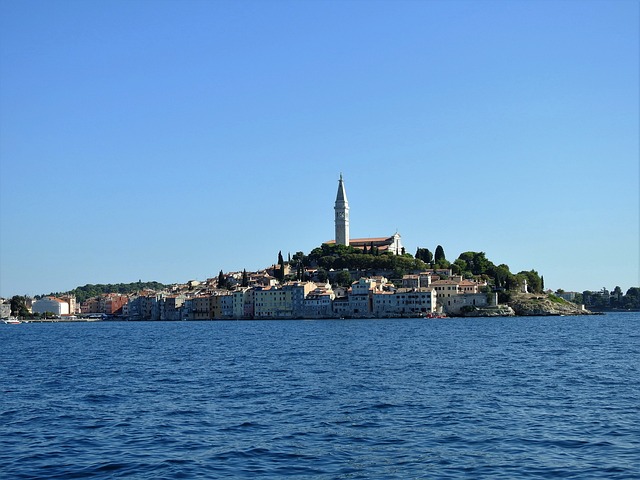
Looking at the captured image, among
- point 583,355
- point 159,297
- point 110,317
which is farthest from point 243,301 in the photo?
point 583,355

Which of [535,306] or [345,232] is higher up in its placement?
[345,232]

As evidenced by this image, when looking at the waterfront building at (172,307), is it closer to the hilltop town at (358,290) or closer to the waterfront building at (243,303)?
the hilltop town at (358,290)

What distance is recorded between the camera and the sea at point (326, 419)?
14.7 meters

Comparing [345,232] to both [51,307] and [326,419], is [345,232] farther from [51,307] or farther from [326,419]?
[326,419]

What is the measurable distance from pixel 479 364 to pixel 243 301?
9110 cm

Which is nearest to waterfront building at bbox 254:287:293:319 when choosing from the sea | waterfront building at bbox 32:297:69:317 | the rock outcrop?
Answer: the rock outcrop

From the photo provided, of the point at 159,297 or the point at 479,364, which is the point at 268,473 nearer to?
the point at 479,364

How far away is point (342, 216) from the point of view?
141 meters

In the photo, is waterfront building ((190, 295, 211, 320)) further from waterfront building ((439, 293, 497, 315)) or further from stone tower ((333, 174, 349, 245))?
waterfront building ((439, 293, 497, 315))

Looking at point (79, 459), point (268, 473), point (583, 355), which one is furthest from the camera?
point (583, 355)

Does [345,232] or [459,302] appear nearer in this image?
[459,302]

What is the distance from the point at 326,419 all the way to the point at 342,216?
122 meters

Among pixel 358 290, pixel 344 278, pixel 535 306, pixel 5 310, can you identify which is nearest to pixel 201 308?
pixel 344 278

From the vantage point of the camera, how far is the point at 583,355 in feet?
125
